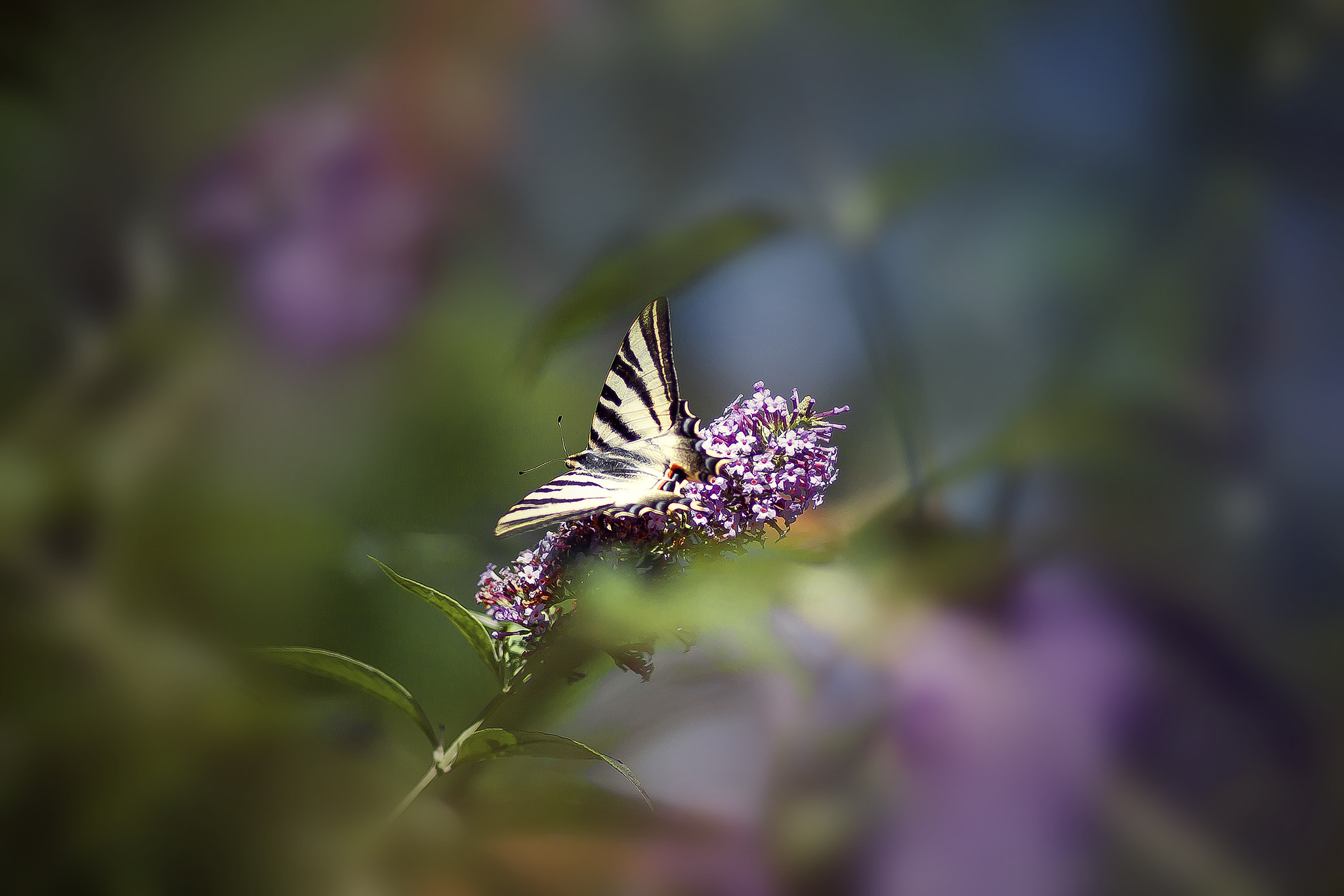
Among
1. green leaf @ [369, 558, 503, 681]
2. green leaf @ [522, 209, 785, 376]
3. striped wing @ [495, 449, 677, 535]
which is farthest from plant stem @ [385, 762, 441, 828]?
green leaf @ [522, 209, 785, 376]

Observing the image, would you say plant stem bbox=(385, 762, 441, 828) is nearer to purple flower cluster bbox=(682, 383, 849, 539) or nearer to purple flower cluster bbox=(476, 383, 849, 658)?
purple flower cluster bbox=(476, 383, 849, 658)

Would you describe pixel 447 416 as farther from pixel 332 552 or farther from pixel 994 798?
pixel 994 798

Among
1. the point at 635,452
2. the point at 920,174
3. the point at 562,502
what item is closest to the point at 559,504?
the point at 562,502

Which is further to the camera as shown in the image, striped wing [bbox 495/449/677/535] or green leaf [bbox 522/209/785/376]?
green leaf [bbox 522/209/785/376]

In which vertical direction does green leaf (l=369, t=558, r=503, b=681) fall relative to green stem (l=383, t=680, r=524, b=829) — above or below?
above

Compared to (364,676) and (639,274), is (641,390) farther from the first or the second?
(364,676)

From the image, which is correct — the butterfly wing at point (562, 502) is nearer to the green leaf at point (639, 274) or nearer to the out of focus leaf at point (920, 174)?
the green leaf at point (639, 274)

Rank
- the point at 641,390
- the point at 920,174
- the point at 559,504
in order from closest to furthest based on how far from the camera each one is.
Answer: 1. the point at 559,504
2. the point at 641,390
3. the point at 920,174

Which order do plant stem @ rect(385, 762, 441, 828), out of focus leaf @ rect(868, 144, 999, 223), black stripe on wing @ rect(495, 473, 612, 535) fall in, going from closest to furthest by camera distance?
black stripe on wing @ rect(495, 473, 612, 535), plant stem @ rect(385, 762, 441, 828), out of focus leaf @ rect(868, 144, 999, 223)
